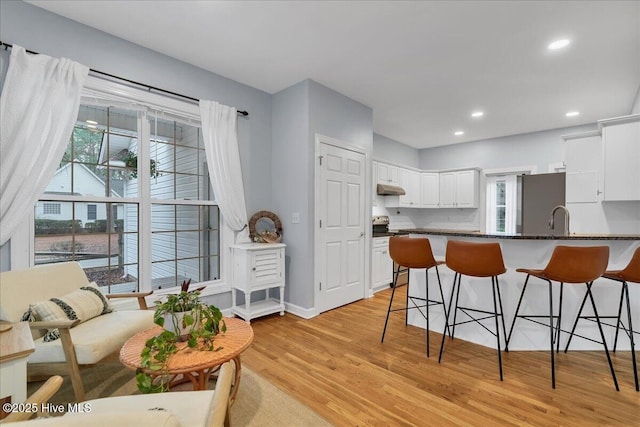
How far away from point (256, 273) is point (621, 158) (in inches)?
167

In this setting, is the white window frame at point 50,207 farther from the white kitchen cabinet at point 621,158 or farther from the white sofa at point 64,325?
the white kitchen cabinet at point 621,158

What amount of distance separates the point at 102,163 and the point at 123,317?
1.47 metres

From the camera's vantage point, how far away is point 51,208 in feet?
8.25

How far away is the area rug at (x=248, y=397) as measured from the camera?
1.80 meters

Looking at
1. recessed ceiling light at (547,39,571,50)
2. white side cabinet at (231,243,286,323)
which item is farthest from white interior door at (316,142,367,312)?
recessed ceiling light at (547,39,571,50)

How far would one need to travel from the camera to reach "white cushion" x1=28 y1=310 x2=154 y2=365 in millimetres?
1790


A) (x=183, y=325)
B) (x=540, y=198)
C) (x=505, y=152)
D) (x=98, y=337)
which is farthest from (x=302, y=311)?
(x=505, y=152)

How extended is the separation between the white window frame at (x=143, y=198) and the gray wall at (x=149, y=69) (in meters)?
0.11

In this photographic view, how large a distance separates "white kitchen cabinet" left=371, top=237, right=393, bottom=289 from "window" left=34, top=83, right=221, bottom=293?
230 cm

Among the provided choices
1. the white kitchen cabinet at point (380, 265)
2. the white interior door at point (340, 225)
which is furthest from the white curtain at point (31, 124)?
the white kitchen cabinet at point (380, 265)

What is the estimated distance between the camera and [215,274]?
359cm

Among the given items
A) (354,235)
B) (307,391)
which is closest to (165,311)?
(307,391)

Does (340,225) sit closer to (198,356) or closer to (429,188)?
(198,356)

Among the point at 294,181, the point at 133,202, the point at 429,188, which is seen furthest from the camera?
the point at 429,188
